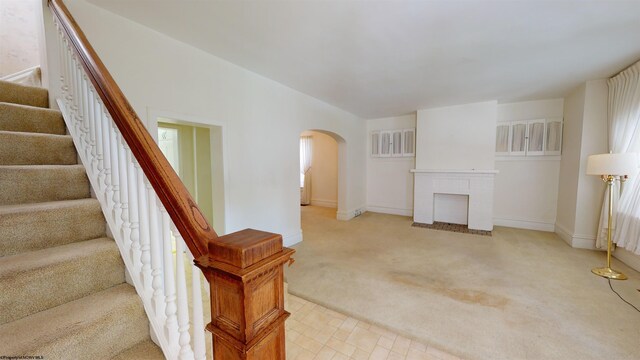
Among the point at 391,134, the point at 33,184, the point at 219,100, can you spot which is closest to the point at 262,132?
the point at 219,100

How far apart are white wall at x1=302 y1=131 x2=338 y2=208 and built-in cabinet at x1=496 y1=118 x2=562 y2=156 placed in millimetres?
3972

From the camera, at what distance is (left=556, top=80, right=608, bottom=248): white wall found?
11.4 ft

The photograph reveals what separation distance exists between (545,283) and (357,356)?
Answer: 7.87 ft

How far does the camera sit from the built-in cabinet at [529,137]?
4414mm

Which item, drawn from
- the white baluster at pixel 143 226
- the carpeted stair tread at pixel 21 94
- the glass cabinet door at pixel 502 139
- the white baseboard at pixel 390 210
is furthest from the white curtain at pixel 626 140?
the carpeted stair tread at pixel 21 94

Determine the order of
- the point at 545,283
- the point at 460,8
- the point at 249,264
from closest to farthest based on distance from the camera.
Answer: the point at 249,264
the point at 460,8
the point at 545,283

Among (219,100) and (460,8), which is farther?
(219,100)

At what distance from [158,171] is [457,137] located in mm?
5432

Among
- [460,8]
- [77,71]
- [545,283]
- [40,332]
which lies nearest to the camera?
[40,332]

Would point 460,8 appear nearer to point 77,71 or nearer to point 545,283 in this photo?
point 77,71

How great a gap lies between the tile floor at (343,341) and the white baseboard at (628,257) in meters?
3.14

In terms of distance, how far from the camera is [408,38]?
229 cm

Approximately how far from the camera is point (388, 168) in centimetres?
612

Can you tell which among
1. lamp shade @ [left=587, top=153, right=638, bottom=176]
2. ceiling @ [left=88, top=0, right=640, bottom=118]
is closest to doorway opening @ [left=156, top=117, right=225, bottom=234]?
ceiling @ [left=88, top=0, right=640, bottom=118]
